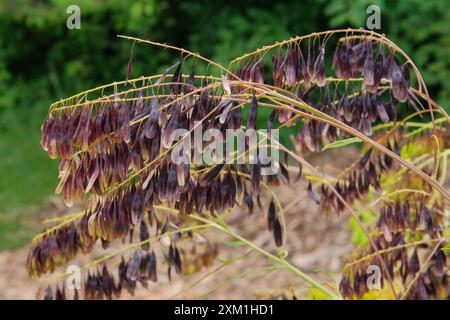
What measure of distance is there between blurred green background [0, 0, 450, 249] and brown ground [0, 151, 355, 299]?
19.0 inches

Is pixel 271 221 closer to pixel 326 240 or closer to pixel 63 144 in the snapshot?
pixel 63 144

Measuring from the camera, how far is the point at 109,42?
7555 mm

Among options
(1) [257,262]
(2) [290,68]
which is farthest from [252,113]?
(1) [257,262]

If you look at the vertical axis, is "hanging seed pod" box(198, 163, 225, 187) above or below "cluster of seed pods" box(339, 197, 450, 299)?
above

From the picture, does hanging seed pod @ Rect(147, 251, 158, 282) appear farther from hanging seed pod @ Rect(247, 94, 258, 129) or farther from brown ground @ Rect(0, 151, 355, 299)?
brown ground @ Rect(0, 151, 355, 299)

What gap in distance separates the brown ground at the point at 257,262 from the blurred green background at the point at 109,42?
48 cm

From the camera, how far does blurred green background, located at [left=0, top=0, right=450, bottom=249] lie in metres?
5.83

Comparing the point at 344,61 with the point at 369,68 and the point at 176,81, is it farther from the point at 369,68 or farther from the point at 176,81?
the point at 176,81

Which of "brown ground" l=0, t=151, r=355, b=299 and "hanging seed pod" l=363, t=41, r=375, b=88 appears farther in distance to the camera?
"brown ground" l=0, t=151, r=355, b=299

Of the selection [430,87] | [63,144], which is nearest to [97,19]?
[430,87]

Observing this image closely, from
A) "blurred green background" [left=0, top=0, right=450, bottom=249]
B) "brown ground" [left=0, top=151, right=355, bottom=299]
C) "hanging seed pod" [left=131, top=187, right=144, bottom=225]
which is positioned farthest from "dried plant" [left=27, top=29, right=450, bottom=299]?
"blurred green background" [left=0, top=0, right=450, bottom=249]

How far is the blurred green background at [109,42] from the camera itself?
5828 millimetres

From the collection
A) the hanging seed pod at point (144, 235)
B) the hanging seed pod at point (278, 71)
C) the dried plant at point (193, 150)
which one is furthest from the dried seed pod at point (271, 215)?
the hanging seed pod at point (278, 71)

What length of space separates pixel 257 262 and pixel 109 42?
332 cm
